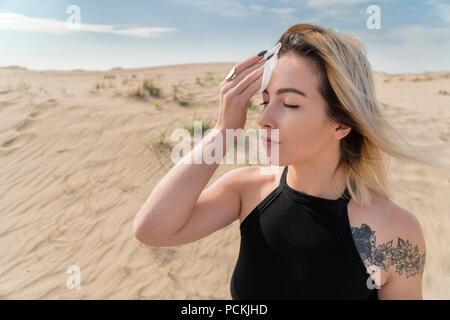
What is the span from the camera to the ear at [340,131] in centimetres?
169

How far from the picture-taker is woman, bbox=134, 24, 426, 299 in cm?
159

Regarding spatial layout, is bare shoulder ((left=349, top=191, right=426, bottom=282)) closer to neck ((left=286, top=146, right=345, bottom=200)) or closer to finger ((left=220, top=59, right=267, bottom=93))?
neck ((left=286, top=146, right=345, bottom=200))

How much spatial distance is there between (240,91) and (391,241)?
90 centimetres

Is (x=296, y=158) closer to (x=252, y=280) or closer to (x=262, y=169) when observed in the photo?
(x=262, y=169)

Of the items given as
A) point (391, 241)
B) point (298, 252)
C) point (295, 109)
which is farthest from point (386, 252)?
point (295, 109)

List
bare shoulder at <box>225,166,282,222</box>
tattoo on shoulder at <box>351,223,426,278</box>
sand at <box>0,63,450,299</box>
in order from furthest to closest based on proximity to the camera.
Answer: sand at <box>0,63,450,299</box>, bare shoulder at <box>225,166,282,222</box>, tattoo on shoulder at <box>351,223,426,278</box>

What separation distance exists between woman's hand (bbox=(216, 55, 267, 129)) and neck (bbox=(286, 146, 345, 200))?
37cm

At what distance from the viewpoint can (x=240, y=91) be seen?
5.54ft

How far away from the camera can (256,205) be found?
6.29 ft

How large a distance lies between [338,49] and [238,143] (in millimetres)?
5553

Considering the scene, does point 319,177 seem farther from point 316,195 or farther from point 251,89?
point 251,89

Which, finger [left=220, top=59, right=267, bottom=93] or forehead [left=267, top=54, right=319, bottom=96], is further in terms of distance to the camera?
finger [left=220, top=59, right=267, bottom=93]

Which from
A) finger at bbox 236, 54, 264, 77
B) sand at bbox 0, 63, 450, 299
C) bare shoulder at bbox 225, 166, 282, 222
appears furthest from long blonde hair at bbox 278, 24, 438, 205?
sand at bbox 0, 63, 450, 299

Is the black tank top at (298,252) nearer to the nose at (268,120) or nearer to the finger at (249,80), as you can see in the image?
the nose at (268,120)
